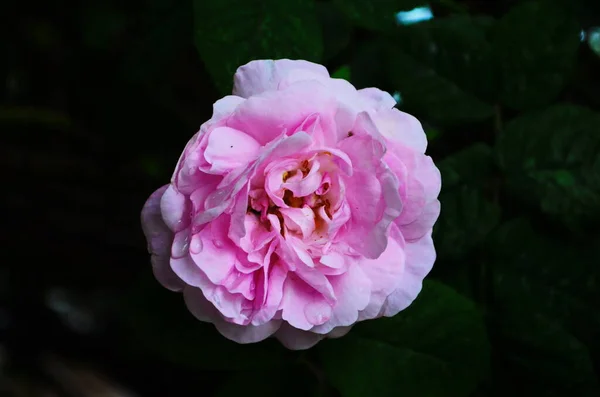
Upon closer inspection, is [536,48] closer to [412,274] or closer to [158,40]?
[412,274]

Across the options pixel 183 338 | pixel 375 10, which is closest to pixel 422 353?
pixel 183 338

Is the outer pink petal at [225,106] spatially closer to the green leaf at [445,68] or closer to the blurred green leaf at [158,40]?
the green leaf at [445,68]

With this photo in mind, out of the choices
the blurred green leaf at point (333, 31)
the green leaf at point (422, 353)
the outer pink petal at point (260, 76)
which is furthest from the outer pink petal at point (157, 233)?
the blurred green leaf at point (333, 31)

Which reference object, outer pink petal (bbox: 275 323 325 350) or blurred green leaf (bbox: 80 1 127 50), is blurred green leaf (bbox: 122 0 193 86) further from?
outer pink petal (bbox: 275 323 325 350)

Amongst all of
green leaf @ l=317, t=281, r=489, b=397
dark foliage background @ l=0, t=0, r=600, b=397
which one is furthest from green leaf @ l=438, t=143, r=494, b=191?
green leaf @ l=317, t=281, r=489, b=397

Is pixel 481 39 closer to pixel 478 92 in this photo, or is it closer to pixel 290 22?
pixel 478 92

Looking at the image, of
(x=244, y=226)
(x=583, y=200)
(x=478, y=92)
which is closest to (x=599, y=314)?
(x=583, y=200)
